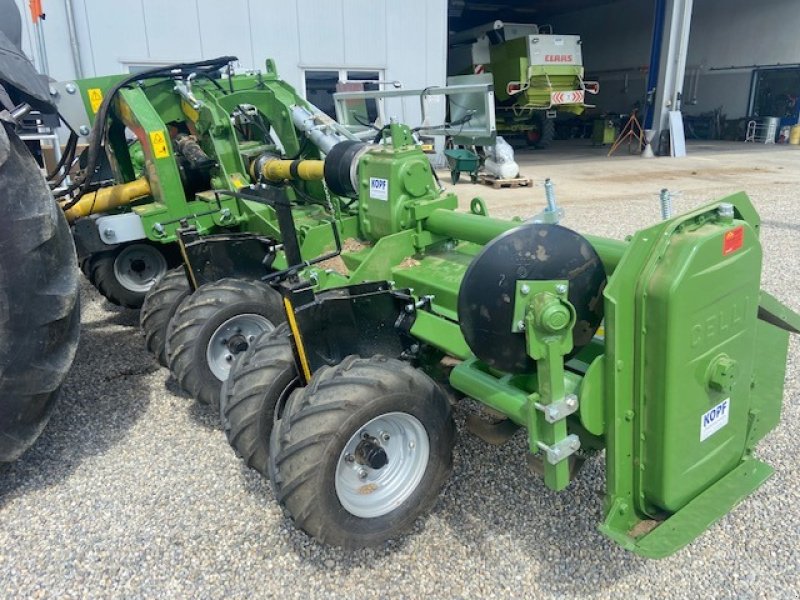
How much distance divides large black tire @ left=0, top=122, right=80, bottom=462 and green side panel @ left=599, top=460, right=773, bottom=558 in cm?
207

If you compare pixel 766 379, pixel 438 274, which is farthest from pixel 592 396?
pixel 438 274

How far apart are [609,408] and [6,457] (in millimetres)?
2226

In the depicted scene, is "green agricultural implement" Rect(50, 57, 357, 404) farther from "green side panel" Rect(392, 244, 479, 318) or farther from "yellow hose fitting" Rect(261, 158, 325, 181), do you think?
"green side panel" Rect(392, 244, 479, 318)

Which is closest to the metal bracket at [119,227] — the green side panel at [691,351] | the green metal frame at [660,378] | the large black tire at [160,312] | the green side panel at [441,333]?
the large black tire at [160,312]

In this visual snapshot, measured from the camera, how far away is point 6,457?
2441mm

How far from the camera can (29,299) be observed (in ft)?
7.60

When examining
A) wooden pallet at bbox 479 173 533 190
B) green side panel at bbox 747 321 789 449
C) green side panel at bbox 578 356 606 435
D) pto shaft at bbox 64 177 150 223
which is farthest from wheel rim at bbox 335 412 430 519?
wooden pallet at bbox 479 173 533 190

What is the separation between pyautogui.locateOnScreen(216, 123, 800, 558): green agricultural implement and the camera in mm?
1849

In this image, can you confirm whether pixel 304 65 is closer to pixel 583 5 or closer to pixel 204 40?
pixel 204 40

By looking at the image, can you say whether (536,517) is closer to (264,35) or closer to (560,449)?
(560,449)

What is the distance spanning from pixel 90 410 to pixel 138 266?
1724 mm

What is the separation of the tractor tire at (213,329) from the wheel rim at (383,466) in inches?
50.3

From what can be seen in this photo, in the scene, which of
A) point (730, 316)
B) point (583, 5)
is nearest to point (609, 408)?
point (730, 316)

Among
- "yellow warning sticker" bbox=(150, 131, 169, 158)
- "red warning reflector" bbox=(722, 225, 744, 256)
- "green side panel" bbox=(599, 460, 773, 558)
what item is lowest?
"green side panel" bbox=(599, 460, 773, 558)
